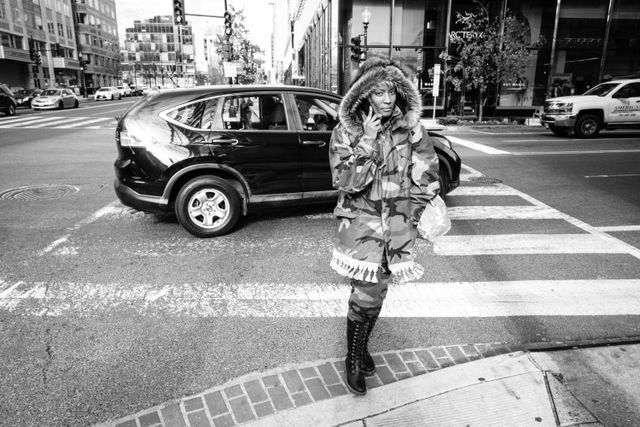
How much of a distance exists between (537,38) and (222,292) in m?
26.3

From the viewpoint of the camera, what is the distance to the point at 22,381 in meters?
2.88

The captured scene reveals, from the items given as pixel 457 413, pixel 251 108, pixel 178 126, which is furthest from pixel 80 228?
pixel 457 413

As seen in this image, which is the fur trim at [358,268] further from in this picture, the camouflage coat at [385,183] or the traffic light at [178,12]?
the traffic light at [178,12]

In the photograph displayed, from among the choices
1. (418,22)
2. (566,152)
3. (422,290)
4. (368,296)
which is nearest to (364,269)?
(368,296)

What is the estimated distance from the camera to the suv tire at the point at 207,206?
18.0ft

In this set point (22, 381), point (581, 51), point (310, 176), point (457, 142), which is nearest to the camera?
point (22, 381)

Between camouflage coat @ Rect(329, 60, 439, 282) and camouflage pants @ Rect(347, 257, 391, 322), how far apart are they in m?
0.08

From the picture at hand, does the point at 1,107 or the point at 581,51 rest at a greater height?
the point at 581,51

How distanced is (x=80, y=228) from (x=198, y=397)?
4.16 meters

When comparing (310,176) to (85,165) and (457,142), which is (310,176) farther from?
(457,142)

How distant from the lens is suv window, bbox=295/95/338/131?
5945mm

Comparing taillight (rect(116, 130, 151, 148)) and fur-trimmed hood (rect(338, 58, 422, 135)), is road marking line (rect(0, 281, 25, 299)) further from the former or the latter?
fur-trimmed hood (rect(338, 58, 422, 135))

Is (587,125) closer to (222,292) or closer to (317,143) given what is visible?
(317,143)

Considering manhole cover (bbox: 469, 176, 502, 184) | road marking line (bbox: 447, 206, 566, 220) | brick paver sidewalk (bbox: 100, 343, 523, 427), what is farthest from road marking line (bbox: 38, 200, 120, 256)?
manhole cover (bbox: 469, 176, 502, 184)
